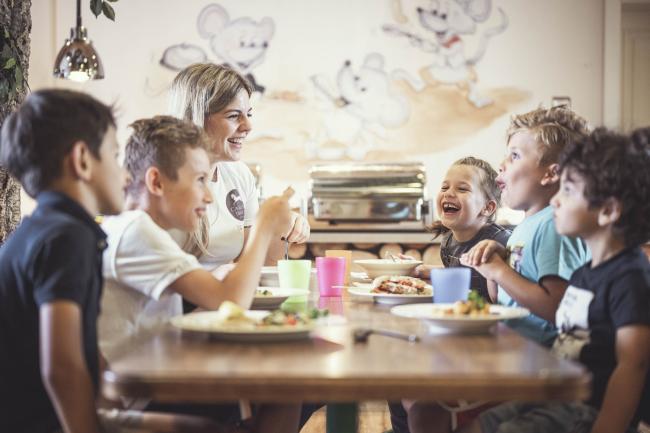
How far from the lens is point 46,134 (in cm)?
136

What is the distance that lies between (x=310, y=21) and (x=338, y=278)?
13.7ft

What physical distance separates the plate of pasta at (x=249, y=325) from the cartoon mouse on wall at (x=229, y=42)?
474 cm

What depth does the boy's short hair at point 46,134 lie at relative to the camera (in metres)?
1.36

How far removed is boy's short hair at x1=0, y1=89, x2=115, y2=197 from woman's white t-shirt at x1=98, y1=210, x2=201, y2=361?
0.20 metres

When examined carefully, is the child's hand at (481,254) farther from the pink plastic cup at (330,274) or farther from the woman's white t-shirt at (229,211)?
the woman's white t-shirt at (229,211)

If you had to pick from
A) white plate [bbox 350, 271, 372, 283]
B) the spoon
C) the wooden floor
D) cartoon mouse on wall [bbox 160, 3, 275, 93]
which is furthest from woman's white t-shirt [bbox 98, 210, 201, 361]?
cartoon mouse on wall [bbox 160, 3, 275, 93]

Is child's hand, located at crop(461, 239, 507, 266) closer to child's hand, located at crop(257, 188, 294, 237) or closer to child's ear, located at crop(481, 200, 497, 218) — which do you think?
child's hand, located at crop(257, 188, 294, 237)

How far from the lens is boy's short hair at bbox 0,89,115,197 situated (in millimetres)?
1356

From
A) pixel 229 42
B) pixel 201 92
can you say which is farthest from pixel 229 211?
pixel 229 42

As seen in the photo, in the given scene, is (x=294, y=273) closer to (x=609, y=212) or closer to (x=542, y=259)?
(x=542, y=259)

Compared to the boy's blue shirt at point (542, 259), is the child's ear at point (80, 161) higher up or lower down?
higher up

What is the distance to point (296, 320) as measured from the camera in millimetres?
1304

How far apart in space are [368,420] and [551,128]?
1.96 m

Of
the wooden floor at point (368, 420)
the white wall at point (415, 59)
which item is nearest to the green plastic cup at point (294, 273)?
the wooden floor at point (368, 420)
